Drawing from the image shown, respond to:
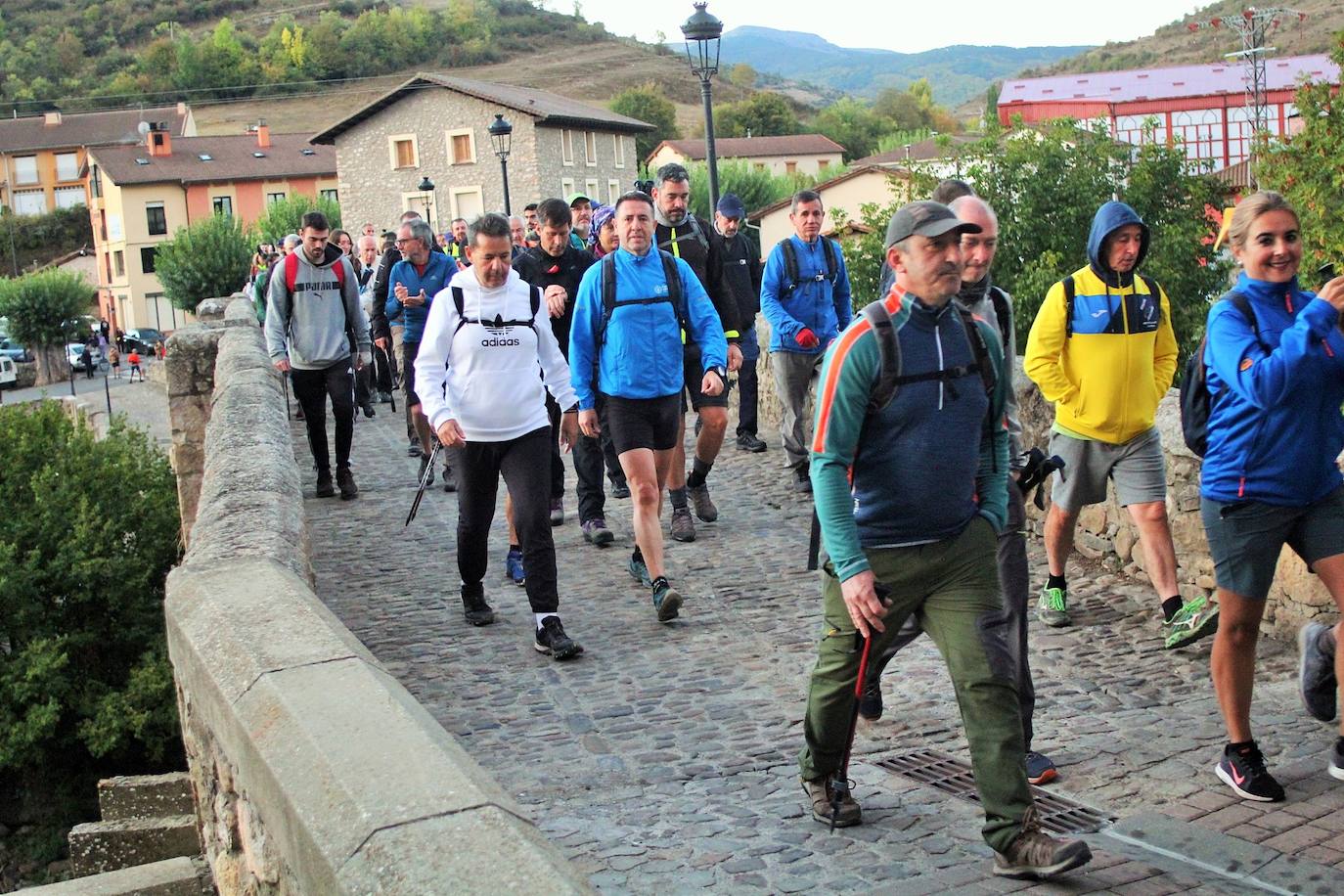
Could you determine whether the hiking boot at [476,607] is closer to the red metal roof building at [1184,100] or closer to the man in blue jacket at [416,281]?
the man in blue jacket at [416,281]

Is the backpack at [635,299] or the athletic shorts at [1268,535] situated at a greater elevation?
the backpack at [635,299]

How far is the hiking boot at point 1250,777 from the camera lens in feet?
15.9

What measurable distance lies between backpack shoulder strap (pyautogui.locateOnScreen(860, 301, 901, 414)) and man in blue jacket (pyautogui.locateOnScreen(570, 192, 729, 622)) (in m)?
3.30

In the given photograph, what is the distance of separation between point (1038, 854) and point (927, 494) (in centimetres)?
103

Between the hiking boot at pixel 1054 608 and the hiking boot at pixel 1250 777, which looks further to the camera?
the hiking boot at pixel 1054 608

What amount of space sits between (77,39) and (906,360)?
17856cm

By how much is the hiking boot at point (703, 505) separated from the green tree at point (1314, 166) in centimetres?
2593

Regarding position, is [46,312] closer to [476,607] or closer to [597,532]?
[597,532]

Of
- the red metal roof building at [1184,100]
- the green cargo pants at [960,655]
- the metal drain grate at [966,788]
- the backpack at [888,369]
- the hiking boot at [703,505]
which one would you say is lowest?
the metal drain grate at [966,788]

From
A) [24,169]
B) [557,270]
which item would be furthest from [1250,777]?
[24,169]

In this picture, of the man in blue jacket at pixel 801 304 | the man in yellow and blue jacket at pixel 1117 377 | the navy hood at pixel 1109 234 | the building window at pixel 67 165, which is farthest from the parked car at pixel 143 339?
the navy hood at pixel 1109 234

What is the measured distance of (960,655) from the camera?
14.1 ft

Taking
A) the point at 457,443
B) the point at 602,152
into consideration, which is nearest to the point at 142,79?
the point at 602,152

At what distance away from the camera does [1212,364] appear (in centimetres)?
502
